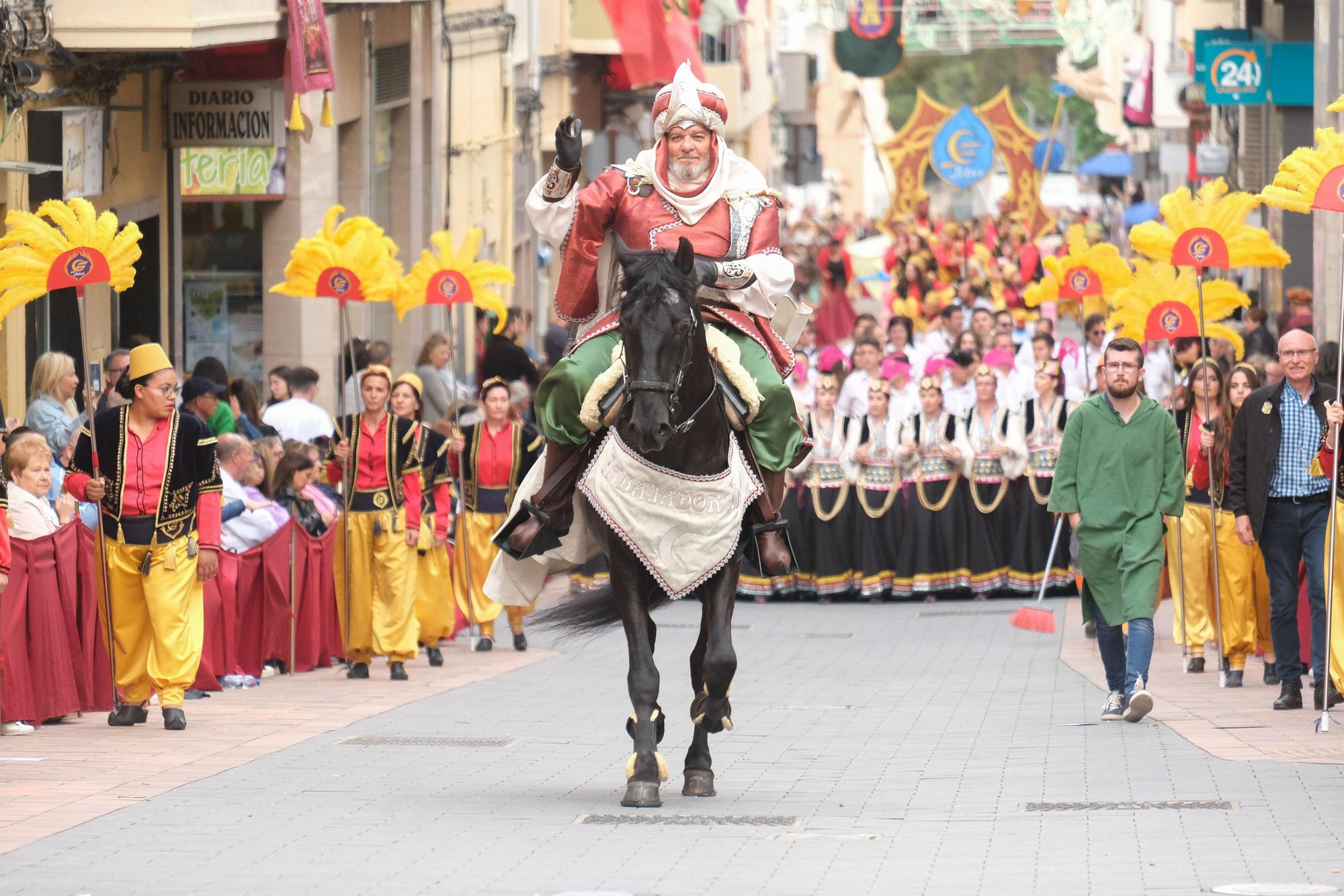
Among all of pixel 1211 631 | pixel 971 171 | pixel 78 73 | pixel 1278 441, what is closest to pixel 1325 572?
pixel 1278 441

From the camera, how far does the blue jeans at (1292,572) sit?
1287 cm

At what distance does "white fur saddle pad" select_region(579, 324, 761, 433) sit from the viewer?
32.3ft

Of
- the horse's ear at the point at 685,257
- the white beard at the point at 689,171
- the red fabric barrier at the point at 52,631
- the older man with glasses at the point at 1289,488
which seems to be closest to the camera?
the horse's ear at the point at 685,257

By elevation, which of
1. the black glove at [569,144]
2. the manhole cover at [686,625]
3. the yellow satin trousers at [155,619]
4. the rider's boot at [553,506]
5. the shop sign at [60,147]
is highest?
the shop sign at [60,147]

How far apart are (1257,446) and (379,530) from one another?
5.49 m

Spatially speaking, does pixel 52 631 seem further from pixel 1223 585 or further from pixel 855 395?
pixel 855 395

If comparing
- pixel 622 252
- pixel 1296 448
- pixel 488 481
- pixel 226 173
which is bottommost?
pixel 488 481

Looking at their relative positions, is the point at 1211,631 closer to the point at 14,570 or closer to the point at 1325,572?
the point at 1325,572

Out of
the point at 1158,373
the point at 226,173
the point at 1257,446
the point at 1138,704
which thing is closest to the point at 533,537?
the point at 1138,704

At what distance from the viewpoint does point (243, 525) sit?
583 inches

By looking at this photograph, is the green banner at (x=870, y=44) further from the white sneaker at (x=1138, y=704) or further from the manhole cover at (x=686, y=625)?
the white sneaker at (x=1138, y=704)

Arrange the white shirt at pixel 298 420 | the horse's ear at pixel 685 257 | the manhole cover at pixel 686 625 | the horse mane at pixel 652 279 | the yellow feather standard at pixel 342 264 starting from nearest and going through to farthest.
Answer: the horse mane at pixel 652 279
the horse's ear at pixel 685 257
the yellow feather standard at pixel 342 264
the white shirt at pixel 298 420
the manhole cover at pixel 686 625

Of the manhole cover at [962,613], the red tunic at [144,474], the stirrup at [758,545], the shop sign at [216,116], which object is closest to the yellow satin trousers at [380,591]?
the red tunic at [144,474]

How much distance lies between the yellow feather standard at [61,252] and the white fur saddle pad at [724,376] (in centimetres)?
322
